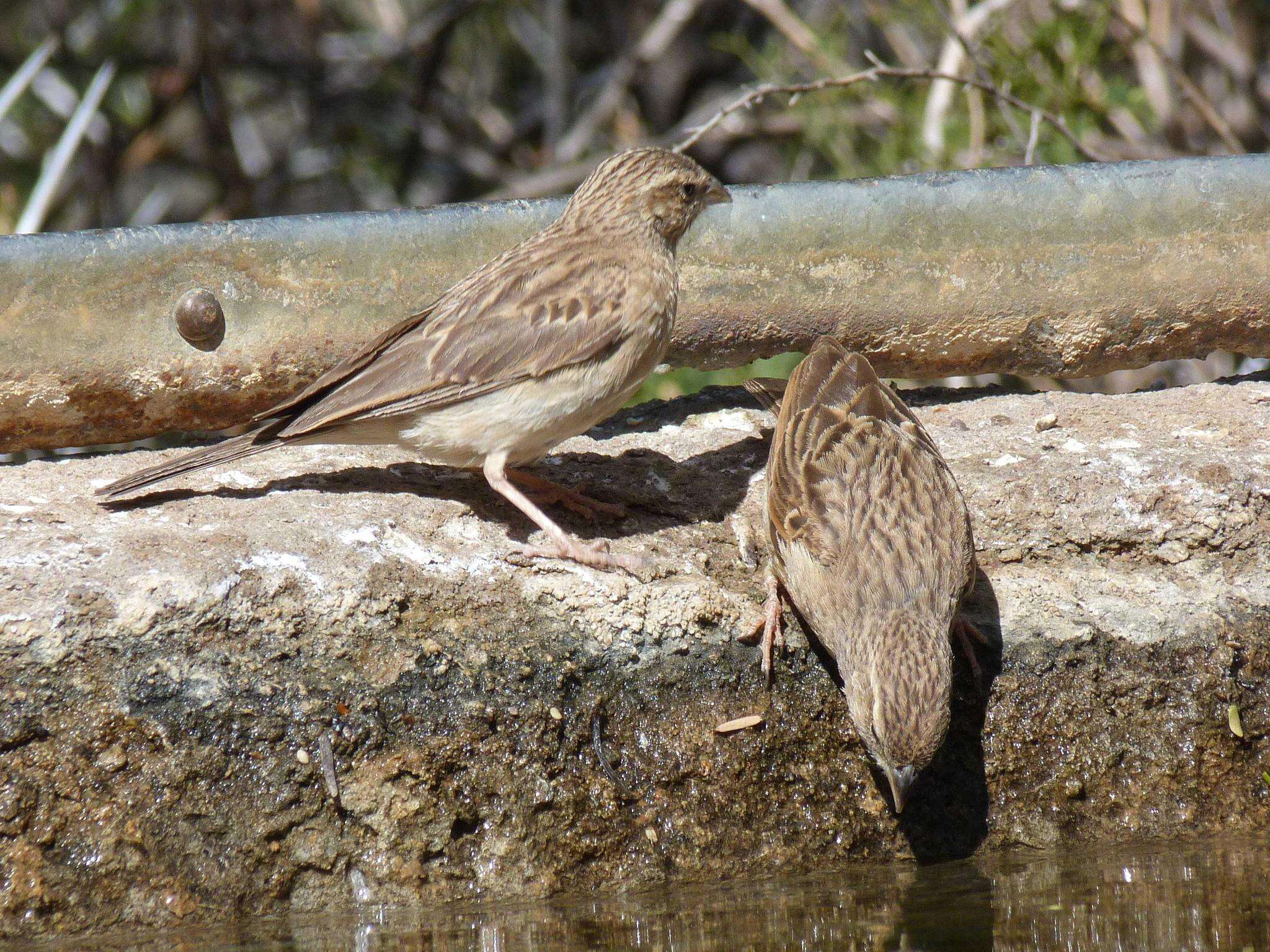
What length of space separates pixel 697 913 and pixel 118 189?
7.83 metres

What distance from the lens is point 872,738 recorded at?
3.76 m

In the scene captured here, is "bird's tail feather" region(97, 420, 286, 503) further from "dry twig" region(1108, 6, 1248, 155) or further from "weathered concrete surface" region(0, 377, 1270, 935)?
"dry twig" region(1108, 6, 1248, 155)

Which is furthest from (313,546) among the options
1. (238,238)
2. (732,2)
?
(732,2)

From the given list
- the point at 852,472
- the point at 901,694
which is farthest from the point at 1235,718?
the point at 852,472

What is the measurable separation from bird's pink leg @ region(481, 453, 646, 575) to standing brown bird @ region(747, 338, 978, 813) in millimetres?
476

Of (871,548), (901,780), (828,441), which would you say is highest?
(828,441)

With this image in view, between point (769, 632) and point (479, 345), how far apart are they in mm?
1370

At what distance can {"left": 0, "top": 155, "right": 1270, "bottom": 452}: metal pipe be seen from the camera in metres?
4.86

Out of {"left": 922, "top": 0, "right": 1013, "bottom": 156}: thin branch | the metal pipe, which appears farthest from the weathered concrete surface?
{"left": 922, "top": 0, "right": 1013, "bottom": 156}: thin branch

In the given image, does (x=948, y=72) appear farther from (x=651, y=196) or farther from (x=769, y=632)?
(x=769, y=632)

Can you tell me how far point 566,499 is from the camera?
4703 millimetres

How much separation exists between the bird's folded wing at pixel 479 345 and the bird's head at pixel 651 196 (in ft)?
1.10

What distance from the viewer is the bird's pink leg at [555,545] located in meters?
4.16

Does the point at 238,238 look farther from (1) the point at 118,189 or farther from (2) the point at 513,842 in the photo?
(1) the point at 118,189
